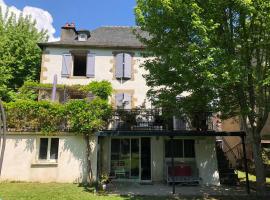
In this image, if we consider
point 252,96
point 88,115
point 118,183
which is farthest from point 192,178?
point 88,115

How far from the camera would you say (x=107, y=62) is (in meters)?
20.0

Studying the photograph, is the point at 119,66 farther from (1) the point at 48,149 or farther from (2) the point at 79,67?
(1) the point at 48,149

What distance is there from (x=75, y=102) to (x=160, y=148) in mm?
5396

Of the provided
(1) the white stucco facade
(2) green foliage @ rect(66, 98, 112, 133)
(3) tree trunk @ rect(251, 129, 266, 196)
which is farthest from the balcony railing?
(3) tree trunk @ rect(251, 129, 266, 196)

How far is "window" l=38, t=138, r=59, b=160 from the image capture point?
15.1 meters

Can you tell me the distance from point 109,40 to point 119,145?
28.1 ft

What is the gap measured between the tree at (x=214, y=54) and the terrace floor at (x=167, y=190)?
61.7 inches

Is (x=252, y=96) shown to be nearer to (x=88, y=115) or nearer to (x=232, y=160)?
(x=88, y=115)

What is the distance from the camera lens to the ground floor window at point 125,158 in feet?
52.4

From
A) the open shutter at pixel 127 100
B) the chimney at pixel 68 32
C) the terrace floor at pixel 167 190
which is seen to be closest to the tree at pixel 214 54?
the terrace floor at pixel 167 190

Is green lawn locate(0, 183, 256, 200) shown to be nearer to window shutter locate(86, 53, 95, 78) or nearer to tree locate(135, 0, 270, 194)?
tree locate(135, 0, 270, 194)

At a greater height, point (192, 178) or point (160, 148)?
point (160, 148)

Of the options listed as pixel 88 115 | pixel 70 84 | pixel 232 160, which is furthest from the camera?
pixel 232 160

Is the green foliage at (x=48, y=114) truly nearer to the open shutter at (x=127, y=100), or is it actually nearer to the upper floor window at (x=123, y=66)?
the open shutter at (x=127, y=100)
